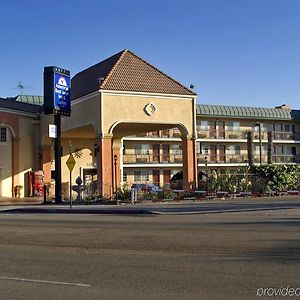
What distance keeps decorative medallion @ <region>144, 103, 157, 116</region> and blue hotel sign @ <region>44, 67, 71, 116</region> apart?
5370 mm

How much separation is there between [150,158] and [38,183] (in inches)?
758

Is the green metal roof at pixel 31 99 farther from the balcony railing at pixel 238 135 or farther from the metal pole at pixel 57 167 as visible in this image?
the metal pole at pixel 57 167

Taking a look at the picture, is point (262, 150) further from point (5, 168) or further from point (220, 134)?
point (5, 168)

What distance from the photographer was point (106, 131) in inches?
1359

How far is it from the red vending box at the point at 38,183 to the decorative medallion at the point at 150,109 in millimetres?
11677

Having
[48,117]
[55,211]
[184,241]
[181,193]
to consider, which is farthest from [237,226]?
[48,117]

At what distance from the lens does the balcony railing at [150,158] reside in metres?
58.7

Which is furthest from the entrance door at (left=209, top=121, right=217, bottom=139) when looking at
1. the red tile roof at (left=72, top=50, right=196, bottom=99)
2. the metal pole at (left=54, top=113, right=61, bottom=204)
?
the metal pole at (left=54, top=113, right=61, bottom=204)

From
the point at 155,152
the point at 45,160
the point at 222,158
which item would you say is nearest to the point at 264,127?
the point at 222,158

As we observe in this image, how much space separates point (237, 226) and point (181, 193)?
17.8 m

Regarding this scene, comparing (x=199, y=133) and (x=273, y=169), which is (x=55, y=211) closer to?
(x=273, y=169)

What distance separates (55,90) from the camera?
33.9 metres

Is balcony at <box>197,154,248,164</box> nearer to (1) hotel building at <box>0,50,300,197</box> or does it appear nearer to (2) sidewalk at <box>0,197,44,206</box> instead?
(1) hotel building at <box>0,50,300,197</box>

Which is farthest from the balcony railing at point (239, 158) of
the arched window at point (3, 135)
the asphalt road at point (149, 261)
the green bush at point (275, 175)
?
the asphalt road at point (149, 261)
